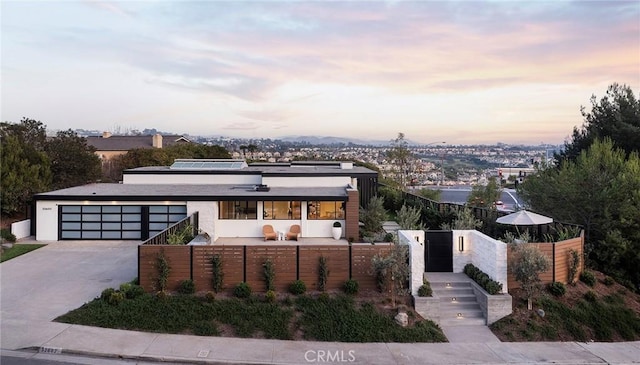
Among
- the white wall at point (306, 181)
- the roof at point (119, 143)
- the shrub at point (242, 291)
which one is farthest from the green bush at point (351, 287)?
the roof at point (119, 143)

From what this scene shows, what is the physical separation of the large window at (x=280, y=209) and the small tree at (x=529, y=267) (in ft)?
37.8

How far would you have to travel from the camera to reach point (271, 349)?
1098 centimetres

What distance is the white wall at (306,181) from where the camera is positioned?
2719 cm

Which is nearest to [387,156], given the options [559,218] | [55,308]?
[559,218]

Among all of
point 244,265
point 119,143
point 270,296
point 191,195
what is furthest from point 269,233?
point 119,143

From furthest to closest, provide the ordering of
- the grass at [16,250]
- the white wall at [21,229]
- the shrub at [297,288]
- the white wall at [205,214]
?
1. the white wall at [21,229]
2. the white wall at [205,214]
3. the grass at [16,250]
4. the shrub at [297,288]

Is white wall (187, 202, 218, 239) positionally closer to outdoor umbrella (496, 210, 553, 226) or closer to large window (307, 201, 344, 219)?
large window (307, 201, 344, 219)

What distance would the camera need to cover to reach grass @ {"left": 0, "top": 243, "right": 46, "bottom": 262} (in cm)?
1904

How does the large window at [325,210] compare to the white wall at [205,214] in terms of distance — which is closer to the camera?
the white wall at [205,214]

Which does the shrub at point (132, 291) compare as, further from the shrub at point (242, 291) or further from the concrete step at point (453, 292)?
the concrete step at point (453, 292)

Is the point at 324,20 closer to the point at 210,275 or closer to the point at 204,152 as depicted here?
the point at 210,275

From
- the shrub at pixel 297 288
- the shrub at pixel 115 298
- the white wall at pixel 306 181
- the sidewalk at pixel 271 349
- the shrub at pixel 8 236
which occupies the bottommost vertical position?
the sidewalk at pixel 271 349

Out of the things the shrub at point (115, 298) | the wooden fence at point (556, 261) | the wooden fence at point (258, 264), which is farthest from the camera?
the wooden fence at point (556, 261)

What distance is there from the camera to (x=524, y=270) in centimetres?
1331
